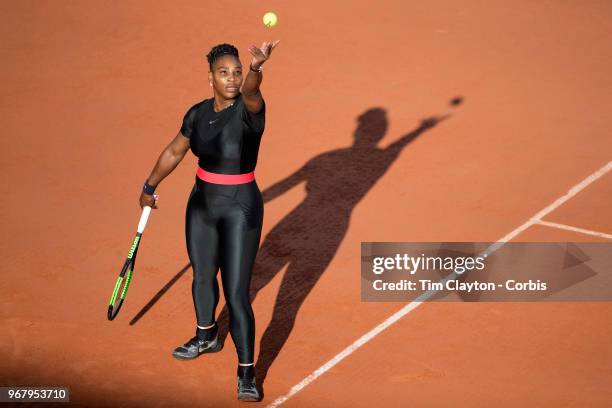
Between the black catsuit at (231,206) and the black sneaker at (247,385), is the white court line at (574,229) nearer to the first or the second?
the black catsuit at (231,206)

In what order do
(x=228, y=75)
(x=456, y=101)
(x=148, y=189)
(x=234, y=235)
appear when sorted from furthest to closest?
(x=456, y=101) < (x=148, y=189) < (x=234, y=235) < (x=228, y=75)

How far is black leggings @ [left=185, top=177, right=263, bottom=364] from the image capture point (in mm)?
7902

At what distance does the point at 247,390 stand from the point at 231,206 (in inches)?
56.7

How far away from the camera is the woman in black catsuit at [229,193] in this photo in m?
7.73

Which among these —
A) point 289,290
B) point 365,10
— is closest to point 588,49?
point 365,10

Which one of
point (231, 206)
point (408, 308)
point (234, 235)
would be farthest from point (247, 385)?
point (408, 308)

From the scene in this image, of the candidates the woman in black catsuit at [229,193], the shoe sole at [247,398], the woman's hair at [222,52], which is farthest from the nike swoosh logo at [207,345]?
the woman's hair at [222,52]

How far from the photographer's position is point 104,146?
41.2 feet

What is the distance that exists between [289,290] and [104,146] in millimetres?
3904

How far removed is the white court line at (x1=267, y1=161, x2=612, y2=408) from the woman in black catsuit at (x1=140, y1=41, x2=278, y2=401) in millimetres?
460

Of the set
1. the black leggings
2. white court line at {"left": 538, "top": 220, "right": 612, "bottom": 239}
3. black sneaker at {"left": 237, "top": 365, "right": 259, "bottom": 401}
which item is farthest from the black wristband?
white court line at {"left": 538, "top": 220, "right": 612, "bottom": 239}

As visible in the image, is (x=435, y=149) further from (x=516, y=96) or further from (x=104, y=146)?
(x=104, y=146)

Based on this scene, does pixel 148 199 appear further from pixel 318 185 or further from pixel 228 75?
pixel 318 185

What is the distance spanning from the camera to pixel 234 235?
791 cm
